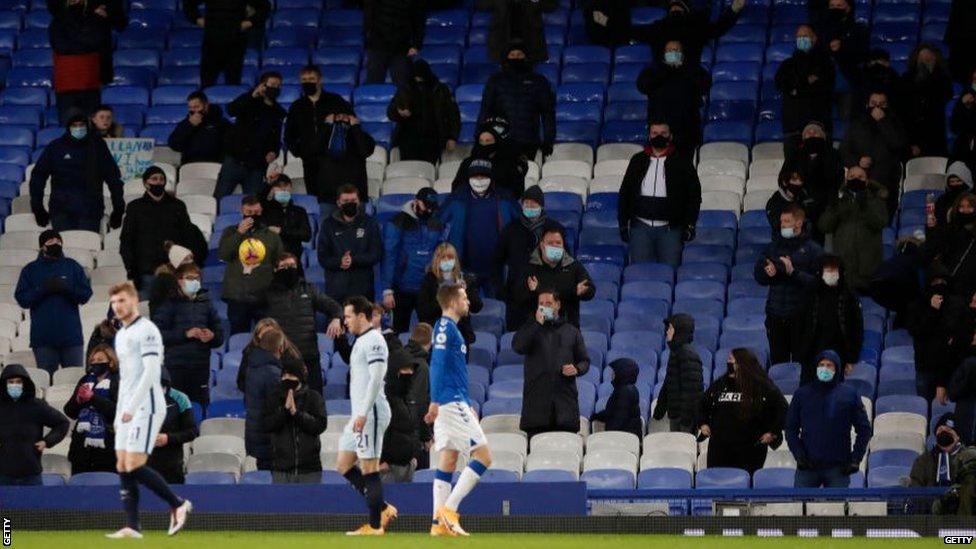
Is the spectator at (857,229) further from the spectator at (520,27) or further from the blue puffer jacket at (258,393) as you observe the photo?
the blue puffer jacket at (258,393)

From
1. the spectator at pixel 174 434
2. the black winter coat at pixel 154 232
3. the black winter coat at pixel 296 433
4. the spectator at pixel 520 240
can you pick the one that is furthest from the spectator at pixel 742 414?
the black winter coat at pixel 154 232

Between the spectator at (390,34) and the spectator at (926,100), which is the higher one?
the spectator at (390,34)

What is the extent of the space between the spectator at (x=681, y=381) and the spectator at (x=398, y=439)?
2173mm

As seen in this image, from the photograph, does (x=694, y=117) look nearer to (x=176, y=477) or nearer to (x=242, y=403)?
(x=242, y=403)

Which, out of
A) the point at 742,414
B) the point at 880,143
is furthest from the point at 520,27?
the point at 742,414

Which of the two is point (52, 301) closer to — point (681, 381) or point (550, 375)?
point (550, 375)

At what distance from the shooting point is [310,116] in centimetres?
2331

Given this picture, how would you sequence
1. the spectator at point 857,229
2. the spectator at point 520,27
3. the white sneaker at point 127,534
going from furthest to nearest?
1. the spectator at point 520,27
2. the spectator at point 857,229
3. the white sneaker at point 127,534

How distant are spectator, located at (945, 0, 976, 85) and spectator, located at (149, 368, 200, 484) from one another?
9.58 meters

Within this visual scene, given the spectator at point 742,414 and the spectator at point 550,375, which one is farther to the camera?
the spectator at point 550,375

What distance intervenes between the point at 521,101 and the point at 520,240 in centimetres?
251

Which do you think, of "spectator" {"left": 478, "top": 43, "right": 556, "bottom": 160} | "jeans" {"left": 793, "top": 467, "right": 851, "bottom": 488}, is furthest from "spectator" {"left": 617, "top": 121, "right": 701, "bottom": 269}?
"jeans" {"left": 793, "top": 467, "right": 851, "bottom": 488}

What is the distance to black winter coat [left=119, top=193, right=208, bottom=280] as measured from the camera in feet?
71.9

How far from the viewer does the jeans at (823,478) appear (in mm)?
A: 18000
